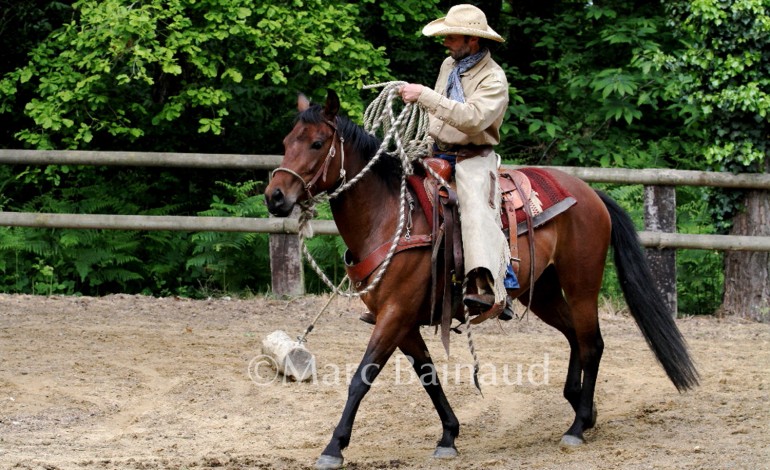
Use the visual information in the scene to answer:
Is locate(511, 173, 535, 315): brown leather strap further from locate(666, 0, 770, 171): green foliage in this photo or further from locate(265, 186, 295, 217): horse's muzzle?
locate(666, 0, 770, 171): green foliage

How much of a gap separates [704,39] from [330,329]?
446 centimetres

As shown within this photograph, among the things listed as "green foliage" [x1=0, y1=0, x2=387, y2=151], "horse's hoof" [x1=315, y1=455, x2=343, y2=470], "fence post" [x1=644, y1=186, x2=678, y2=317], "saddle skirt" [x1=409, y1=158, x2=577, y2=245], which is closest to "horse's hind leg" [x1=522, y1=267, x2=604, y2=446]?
"saddle skirt" [x1=409, y1=158, x2=577, y2=245]

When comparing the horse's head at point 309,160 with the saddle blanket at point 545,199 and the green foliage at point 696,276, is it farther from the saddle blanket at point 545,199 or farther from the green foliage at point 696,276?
the green foliage at point 696,276

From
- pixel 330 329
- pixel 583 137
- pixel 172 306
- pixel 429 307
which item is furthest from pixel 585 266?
pixel 583 137

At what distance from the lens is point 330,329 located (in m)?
8.98

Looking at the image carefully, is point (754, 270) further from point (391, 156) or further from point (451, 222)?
point (391, 156)

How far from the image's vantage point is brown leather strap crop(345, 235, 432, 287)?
18.1 feet

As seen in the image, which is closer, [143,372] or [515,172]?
[515,172]

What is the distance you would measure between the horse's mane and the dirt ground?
1.58 meters

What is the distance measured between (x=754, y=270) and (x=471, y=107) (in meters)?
5.12

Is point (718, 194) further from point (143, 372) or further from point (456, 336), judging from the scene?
point (143, 372)

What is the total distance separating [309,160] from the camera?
17.6ft

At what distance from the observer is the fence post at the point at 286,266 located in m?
9.84

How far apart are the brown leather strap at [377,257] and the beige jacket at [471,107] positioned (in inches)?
24.9
